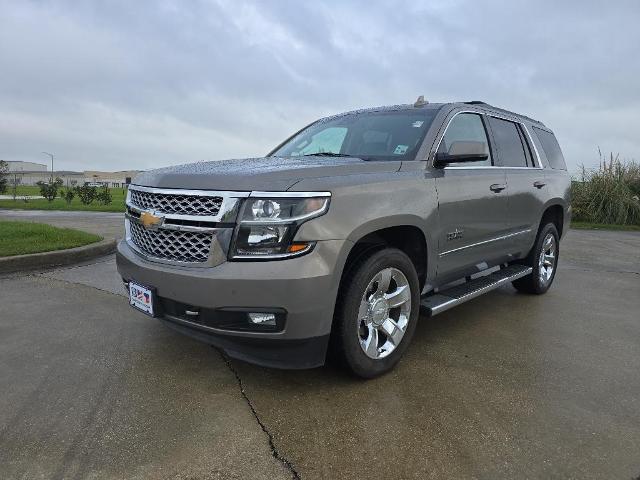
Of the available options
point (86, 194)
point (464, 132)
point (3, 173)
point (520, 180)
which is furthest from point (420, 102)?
point (3, 173)

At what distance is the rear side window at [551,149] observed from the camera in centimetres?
537

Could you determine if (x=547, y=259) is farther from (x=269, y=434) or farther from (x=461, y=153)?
(x=269, y=434)

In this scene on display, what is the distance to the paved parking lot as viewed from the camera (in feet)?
7.02

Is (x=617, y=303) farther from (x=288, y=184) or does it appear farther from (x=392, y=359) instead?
(x=288, y=184)

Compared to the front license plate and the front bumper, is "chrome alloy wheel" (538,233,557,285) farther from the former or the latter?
the front license plate

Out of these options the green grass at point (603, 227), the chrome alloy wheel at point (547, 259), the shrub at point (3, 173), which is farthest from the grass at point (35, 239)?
the shrub at point (3, 173)

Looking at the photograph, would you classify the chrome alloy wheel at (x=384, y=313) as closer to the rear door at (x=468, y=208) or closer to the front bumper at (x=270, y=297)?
the front bumper at (x=270, y=297)

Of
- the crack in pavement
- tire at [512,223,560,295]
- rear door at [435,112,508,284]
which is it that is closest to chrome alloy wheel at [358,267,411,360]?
rear door at [435,112,508,284]

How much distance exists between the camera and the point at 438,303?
3412 mm

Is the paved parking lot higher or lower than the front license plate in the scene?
lower

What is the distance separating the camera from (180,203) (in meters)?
2.73

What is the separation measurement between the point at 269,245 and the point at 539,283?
3905mm

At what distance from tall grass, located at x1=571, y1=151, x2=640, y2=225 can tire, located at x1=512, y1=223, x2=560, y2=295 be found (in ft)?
37.2

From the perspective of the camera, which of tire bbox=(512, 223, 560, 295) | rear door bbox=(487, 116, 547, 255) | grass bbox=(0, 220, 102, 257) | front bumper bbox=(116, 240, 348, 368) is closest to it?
front bumper bbox=(116, 240, 348, 368)
